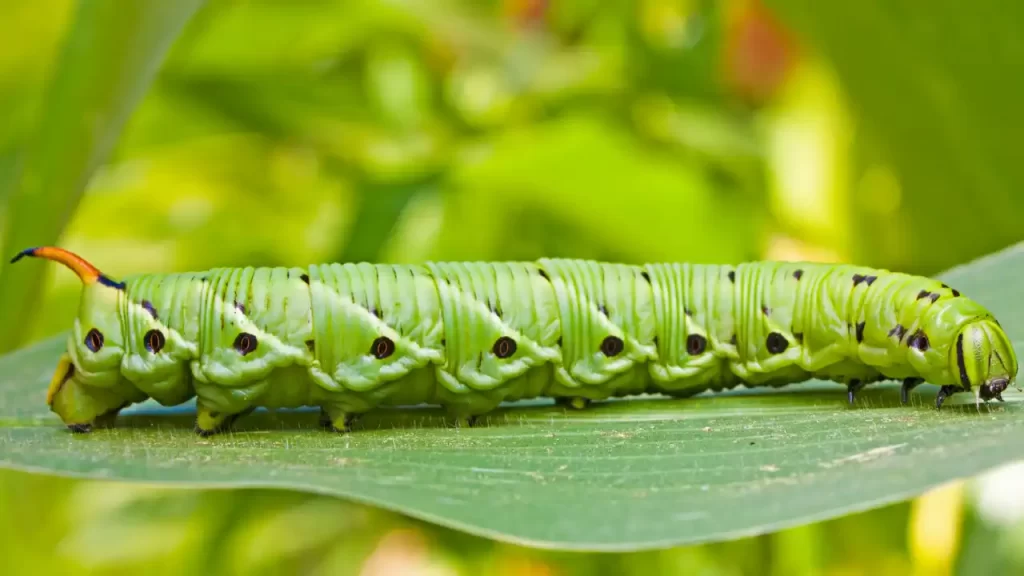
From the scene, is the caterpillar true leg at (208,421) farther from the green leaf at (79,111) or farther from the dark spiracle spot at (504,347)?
the dark spiracle spot at (504,347)

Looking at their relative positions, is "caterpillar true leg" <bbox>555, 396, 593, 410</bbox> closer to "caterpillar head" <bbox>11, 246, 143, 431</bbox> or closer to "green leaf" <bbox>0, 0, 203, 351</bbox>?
"caterpillar head" <bbox>11, 246, 143, 431</bbox>

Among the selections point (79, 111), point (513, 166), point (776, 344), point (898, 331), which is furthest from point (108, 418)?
point (513, 166)

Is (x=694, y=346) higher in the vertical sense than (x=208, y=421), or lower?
higher

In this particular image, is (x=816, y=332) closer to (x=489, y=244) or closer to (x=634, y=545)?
(x=634, y=545)

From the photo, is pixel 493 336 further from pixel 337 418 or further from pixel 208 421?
pixel 208 421

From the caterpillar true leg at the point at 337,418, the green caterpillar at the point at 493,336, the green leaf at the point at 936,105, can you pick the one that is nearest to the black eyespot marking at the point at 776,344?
the green caterpillar at the point at 493,336

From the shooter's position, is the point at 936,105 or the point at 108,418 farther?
the point at 936,105
